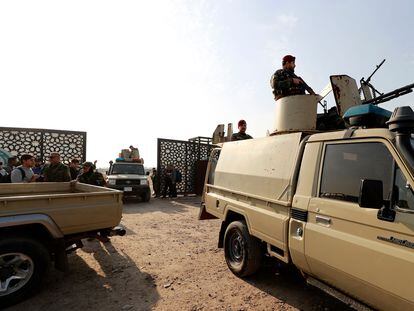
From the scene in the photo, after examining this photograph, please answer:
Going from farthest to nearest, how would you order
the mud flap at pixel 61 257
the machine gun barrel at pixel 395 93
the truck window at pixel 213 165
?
1. the truck window at pixel 213 165
2. the machine gun barrel at pixel 395 93
3. the mud flap at pixel 61 257

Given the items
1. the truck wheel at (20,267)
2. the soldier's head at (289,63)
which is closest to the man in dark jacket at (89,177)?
the truck wheel at (20,267)

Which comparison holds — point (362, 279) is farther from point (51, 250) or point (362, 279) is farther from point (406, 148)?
point (51, 250)

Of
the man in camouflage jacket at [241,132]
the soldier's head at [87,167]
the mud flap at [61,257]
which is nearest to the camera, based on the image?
the mud flap at [61,257]

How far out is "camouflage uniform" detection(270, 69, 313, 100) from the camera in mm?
5074

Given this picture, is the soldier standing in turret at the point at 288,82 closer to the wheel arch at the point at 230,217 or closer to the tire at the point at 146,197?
the wheel arch at the point at 230,217

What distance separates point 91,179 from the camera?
678cm

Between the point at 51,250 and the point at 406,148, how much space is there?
4.43m

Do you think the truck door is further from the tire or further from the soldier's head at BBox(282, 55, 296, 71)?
the tire

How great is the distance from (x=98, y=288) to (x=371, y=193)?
3.84 metres

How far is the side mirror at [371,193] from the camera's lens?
2.18m

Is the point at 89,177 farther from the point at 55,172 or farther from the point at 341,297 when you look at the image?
the point at 341,297

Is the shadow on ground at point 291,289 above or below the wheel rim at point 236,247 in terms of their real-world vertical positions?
below

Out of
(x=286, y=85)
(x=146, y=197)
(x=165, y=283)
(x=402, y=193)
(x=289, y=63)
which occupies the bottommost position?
(x=165, y=283)

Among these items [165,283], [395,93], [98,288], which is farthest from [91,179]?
[395,93]
